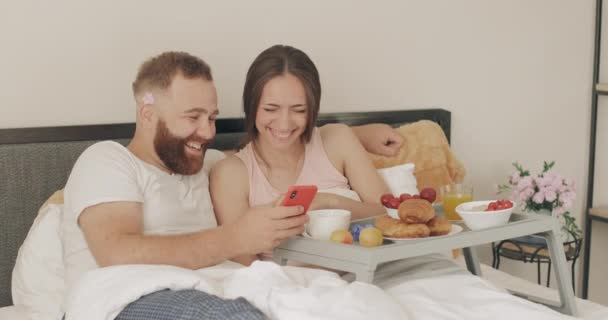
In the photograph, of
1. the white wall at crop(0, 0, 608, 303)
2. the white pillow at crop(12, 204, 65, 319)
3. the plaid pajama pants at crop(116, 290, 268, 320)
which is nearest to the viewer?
the plaid pajama pants at crop(116, 290, 268, 320)

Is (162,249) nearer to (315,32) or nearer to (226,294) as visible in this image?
(226,294)

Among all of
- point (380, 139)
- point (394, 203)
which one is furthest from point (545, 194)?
point (394, 203)

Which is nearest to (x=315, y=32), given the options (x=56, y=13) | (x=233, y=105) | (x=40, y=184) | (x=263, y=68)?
(x=233, y=105)

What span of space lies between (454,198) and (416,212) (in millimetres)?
312

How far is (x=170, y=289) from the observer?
5.21 ft

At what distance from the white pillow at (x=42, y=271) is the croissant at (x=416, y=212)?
854 mm

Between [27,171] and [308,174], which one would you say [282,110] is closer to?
[308,174]

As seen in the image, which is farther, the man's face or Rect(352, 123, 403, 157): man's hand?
Rect(352, 123, 403, 157): man's hand

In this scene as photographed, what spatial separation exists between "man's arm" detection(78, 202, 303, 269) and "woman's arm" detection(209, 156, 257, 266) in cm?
27

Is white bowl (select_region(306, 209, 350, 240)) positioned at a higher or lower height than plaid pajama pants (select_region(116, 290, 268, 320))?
higher

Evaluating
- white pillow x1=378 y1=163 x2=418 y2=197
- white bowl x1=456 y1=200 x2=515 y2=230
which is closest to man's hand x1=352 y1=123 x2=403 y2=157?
white pillow x1=378 y1=163 x2=418 y2=197

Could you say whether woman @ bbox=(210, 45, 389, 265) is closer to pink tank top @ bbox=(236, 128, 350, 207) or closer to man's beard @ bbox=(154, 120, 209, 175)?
pink tank top @ bbox=(236, 128, 350, 207)

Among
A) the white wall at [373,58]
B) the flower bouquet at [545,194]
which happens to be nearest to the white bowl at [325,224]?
the white wall at [373,58]

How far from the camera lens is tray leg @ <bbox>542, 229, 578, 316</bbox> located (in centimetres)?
189
